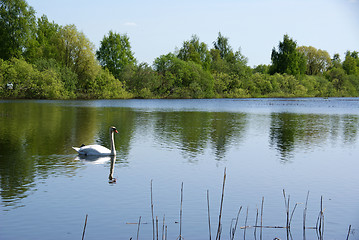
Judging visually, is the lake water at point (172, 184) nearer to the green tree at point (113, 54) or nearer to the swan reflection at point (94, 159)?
the swan reflection at point (94, 159)

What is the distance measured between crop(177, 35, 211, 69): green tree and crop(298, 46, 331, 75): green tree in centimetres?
4320

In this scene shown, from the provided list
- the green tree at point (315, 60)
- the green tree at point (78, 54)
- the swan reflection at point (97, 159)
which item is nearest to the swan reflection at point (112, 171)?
the swan reflection at point (97, 159)

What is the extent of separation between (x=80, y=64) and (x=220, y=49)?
189ft

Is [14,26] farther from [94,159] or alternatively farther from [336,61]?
[336,61]

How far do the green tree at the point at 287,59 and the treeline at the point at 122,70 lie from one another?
0.97 ft

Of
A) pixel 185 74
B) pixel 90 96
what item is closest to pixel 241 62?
pixel 185 74

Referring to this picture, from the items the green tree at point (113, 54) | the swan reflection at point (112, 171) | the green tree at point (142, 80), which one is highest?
the green tree at point (113, 54)

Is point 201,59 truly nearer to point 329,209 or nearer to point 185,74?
point 185,74

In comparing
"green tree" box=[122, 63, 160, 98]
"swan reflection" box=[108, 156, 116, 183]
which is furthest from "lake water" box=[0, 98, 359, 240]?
"green tree" box=[122, 63, 160, 98]

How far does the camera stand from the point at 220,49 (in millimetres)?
139375

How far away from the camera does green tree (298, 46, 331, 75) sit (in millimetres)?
154375

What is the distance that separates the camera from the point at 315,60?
155 metres

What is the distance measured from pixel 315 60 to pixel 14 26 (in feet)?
335

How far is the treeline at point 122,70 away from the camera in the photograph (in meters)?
88.7
